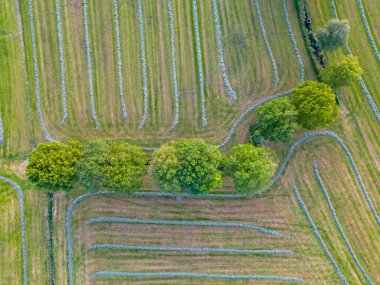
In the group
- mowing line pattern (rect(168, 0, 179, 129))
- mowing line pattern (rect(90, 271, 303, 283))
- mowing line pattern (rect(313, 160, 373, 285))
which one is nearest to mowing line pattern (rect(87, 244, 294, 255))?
mowing line pattern (rect(90, 271, 303, 283))

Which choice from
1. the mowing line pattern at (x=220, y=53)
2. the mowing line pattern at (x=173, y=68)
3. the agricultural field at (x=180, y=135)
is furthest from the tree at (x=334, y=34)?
the mowing line pattern at (x=173, y=68)

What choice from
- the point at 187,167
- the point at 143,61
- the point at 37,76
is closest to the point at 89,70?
the point at 37,76

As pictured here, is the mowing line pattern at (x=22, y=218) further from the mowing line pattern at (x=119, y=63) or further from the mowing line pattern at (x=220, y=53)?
the mowing line pattern at (x=220, y=53)

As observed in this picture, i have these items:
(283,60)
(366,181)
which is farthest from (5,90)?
(366,181)

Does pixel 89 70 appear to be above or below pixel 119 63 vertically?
below

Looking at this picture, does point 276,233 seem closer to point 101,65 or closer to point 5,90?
point 101,65

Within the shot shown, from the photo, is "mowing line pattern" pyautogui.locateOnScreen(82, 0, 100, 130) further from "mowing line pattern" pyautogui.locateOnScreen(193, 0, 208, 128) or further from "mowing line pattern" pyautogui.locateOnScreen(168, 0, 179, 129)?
"mowing line pattern" pyautogui.locateOnScreen(193, 0, 208, 128)

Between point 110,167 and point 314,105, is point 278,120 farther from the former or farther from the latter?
point 110,167
